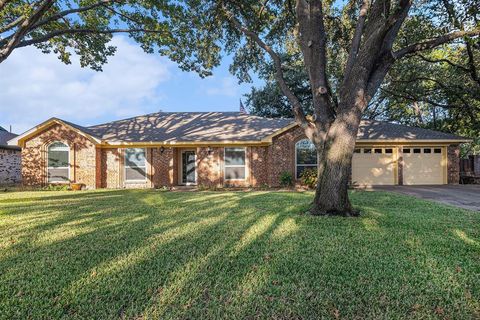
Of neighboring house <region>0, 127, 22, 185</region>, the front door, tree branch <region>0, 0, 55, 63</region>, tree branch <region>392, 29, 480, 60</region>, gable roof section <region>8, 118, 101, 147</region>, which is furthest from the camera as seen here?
neighboring house <region>0, 127, 22, 185</region>

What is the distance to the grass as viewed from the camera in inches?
97.5

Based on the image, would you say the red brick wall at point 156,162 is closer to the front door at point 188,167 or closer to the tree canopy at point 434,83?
the front door at point 188,167

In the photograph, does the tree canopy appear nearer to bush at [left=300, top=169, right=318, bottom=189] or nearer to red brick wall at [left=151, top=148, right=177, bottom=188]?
bush at [left=300, top=169, right=318, bottom=189]

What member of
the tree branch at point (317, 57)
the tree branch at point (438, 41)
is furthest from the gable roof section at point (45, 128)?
the tree branch at point (438, 41)

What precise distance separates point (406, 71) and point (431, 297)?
1690cm

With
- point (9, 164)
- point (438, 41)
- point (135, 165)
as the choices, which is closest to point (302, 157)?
point (438, 41)

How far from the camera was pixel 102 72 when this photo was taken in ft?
44.5

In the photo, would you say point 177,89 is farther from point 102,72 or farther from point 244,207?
point 244,207

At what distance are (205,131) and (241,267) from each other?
490 inches

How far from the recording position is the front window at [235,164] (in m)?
14.2

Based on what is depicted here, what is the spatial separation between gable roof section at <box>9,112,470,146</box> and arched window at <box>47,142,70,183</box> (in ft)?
3.90

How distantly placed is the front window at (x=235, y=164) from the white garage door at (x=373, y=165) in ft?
20.6

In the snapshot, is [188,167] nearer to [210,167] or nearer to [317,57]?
[210,167]

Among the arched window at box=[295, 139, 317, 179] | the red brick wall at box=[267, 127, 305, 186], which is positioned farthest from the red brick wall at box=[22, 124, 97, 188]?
the arched window at box=[295, 139, 317, 179]
